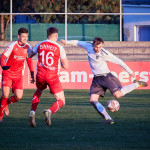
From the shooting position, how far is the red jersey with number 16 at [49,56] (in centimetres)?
805

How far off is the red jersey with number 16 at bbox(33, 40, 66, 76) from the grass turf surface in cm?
109

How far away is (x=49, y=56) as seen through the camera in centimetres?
805

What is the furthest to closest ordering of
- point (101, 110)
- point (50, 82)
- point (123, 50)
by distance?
point (123, 50) → point (101, 110) → point (50, 82)

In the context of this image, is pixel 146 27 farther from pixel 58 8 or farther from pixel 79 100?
pixel 79 100

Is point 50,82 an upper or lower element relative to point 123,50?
lower

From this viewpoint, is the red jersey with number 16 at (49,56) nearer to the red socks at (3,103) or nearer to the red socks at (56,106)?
the red socks at (56,106)

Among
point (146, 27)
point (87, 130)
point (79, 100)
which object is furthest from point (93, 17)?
point (87, 130)

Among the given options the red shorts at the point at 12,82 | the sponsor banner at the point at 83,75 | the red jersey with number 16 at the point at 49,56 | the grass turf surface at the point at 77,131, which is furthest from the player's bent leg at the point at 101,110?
the sponsor banner at the point at 83,75

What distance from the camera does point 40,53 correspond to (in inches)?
319

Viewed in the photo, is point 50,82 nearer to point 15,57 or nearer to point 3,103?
point 15,57

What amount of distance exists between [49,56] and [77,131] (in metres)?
1.45

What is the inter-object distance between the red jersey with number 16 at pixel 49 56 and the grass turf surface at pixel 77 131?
109 cm

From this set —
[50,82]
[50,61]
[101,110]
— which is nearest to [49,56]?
[50,61]

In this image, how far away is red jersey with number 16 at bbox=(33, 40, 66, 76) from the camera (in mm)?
8047
